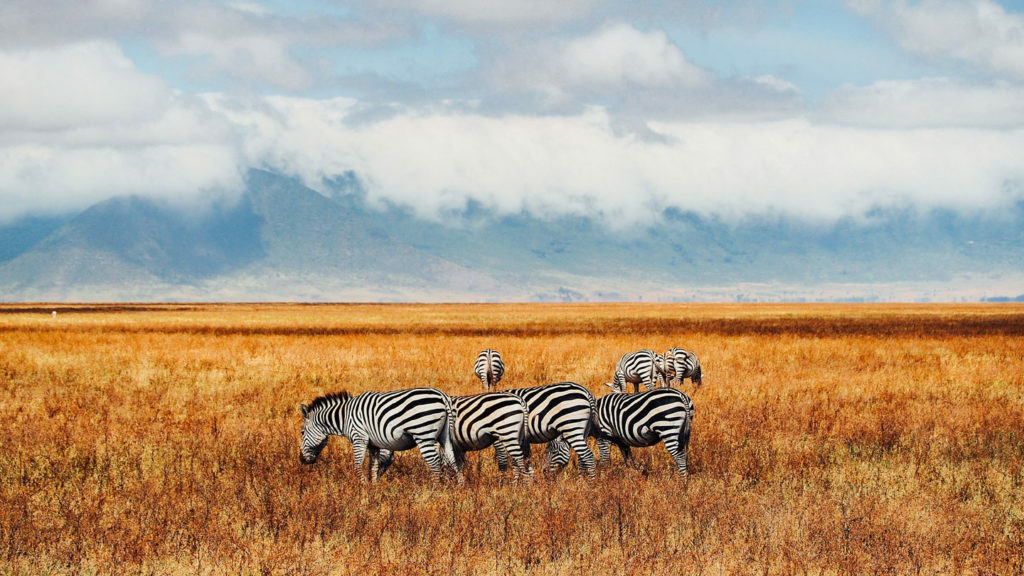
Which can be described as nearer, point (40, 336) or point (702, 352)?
point (702, 352)

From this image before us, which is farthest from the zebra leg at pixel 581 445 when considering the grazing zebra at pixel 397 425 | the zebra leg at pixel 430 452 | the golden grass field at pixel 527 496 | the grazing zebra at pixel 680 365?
the grazing zebra at pixel 680 365

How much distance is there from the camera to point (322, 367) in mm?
30312

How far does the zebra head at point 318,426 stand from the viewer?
1306cm

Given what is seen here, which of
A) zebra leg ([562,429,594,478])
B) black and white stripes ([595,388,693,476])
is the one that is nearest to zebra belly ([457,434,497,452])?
zebra leg ([562,429,594,478])

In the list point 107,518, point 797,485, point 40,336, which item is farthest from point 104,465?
point 40,336

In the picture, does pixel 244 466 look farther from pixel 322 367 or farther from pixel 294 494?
pixel 322 367

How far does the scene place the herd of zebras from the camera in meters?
11.7

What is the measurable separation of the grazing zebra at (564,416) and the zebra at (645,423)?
A: 1.73 feet

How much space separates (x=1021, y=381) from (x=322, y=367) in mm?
20356

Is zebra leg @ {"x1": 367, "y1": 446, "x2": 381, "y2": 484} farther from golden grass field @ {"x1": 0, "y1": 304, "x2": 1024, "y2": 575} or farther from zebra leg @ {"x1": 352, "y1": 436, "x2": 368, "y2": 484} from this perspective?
golden grass field @ {"x1": 0, "y1": 304, "x2": 1024, "y2": 575}

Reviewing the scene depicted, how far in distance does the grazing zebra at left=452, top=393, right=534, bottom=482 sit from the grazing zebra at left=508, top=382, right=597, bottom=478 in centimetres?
28

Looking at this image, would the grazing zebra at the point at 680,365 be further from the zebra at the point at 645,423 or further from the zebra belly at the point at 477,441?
the zebra belly at the point at 477,441

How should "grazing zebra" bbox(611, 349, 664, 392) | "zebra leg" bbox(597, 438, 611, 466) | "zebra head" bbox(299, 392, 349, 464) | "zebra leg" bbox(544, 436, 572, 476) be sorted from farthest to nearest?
"grazing zebra" bbox(611, 349, 664, 392)
"zebra head" bbox(299, 392, 349, 464)
"zebra leg" bbox(597, 438, 611, 466)
"zebra leg" bbox(544, 436, 572, 476)

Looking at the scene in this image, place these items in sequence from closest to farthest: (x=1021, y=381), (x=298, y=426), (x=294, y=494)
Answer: (x=294, y=494)
(x=298, y=426)
(x=1021, y=381)
